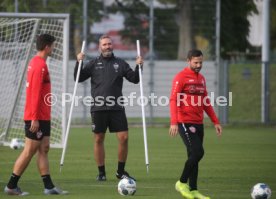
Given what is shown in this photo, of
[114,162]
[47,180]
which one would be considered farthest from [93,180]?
[114,162]

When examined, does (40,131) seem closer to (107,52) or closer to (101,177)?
(101,177)

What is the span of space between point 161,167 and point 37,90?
4879 millimetres

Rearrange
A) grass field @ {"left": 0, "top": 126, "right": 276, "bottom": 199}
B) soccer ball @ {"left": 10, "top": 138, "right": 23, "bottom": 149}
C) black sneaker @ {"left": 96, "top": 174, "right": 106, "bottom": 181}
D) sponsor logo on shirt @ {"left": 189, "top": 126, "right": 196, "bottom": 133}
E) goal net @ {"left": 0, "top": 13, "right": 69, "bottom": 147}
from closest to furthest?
sponsor logo on shirt @ {"left": 189, "top": 126, "right": 196, "bottom": 133}
grass field @ {"left": 0, "top": 126, "right": 276, "bottom": 199}
black sneaker @ {"left": 96, "top": 174, "right": 106, "bottom": 181}
soccer ball @ {"left": 10, "top": 138, "right": 23, "bottom": 149}
goal net @ {"left": 0, "top": 13, "right": 69, "bottom": 147}

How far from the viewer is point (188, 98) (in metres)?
11.7

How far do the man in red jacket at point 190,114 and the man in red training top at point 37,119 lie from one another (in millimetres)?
1701

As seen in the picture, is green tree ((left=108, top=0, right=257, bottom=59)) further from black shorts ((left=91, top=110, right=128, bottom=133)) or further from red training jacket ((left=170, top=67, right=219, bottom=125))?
red training jacket ((left=170, top=67, right=219, bottom=125))

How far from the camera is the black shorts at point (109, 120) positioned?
45.1 feet

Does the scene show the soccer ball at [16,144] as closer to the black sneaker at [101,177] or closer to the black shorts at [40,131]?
the black sneaker at [101,177]

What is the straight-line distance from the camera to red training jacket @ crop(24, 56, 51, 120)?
11.3 m

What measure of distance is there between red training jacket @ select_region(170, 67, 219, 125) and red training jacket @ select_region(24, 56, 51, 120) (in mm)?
1728

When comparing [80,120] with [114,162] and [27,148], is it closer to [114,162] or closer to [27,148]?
[114,162]

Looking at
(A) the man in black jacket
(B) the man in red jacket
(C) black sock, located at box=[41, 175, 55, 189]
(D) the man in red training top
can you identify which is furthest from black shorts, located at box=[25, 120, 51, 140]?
(A) the man in black jacket

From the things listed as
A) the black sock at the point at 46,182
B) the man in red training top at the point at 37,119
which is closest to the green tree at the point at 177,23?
the man in red training top at the point at 37,119

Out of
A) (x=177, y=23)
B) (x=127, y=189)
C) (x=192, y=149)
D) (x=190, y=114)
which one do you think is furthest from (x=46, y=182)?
(x=177, y=23)
